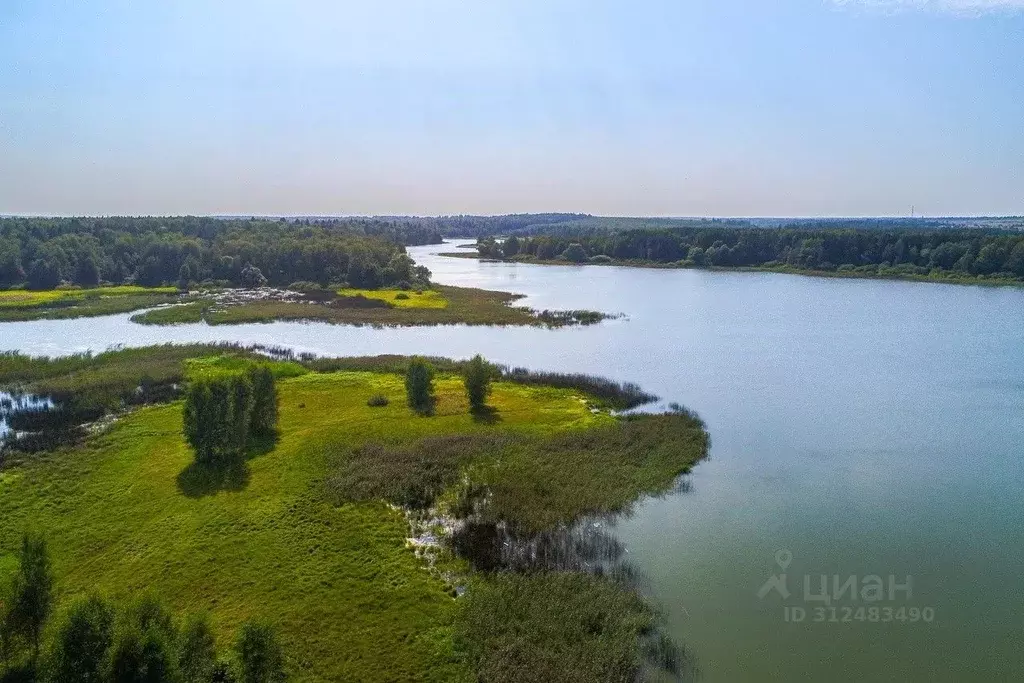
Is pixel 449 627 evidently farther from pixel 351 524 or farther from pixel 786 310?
pixel 786 310

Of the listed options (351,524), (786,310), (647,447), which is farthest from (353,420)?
(786,310)

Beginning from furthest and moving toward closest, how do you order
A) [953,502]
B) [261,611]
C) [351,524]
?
[953,502], [351,524], [261,611]

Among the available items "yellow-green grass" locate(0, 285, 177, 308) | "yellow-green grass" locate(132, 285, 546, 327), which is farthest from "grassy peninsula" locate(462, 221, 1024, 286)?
"yellow-green grass" locate(0, 285, 177, 308)

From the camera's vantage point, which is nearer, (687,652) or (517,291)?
(687,652)

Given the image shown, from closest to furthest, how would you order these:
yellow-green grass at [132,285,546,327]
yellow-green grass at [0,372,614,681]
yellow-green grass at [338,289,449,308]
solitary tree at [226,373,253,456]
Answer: yellow-green grass at [0,372,614,681] < solitary tree at [226,373,253,456] < yellow-green grass at [132,285,546,327] < yellow-green grass at [338,289,449,308]

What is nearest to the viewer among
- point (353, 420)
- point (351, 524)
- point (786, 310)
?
point (351, 524)

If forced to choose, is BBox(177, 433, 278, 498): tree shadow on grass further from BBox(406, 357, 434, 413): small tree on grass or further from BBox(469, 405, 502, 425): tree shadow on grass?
BBox(469, 405, 502, 425): tree shadow on grass
